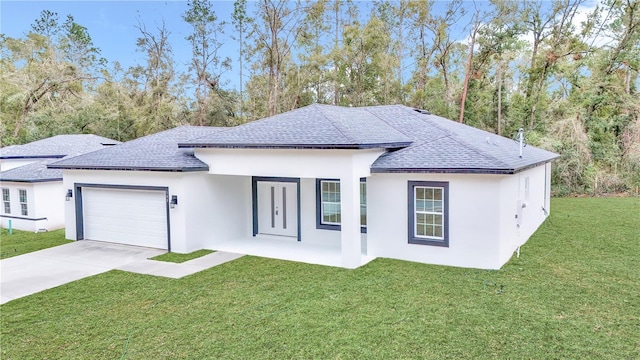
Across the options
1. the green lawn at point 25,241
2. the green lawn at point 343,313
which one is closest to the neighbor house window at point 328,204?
the green lawn at point 343,313

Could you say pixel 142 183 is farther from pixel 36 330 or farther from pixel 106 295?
pixel 36 330

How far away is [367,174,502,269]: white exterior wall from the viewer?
997 centimetres

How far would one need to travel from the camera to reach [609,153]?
24.7 metres

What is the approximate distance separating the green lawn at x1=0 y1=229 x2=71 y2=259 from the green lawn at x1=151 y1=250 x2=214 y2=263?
4.24 metres

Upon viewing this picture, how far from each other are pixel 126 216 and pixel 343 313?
28.4ft

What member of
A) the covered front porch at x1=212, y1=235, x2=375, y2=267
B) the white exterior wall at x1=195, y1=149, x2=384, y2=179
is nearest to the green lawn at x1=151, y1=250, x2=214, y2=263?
the covered front porch at x1=212, y1=235, x2=375, y2=267

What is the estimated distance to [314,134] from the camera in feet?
36.4

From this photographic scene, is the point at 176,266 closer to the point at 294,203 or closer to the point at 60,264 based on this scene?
the point at 60,264

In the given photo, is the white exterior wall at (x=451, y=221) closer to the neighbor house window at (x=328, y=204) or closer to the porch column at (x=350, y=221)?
the porch column at (x=350, y=221)

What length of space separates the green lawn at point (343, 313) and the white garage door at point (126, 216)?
8.81 feet

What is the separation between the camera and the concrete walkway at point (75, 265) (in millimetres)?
9358

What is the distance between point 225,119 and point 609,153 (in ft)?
82.9

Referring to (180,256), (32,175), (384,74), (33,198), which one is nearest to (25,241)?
(33,198)

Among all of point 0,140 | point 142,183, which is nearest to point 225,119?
point 0,140
